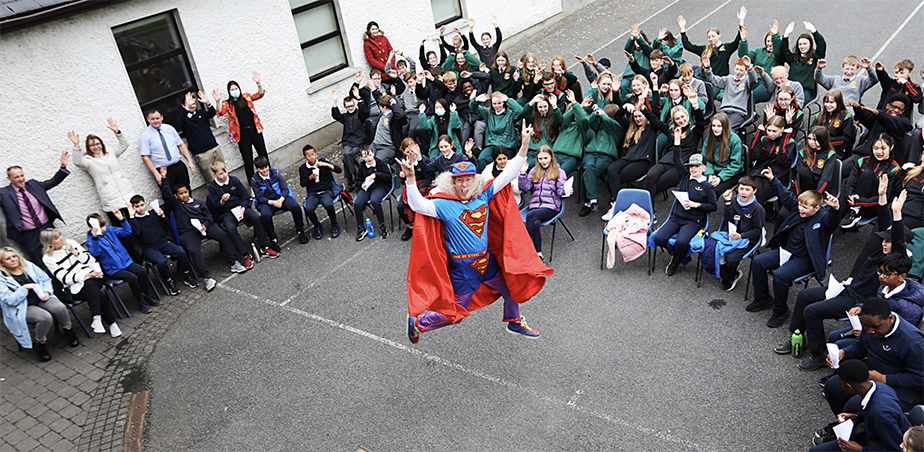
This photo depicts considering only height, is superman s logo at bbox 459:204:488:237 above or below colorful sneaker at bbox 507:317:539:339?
above

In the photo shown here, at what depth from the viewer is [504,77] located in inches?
462

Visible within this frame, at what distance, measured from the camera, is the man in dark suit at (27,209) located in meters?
8.66

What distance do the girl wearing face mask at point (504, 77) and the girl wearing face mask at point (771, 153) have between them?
4.51 meters

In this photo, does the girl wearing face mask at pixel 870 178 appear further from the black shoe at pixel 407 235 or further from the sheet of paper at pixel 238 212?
the sheet of paper at pixel 238 212

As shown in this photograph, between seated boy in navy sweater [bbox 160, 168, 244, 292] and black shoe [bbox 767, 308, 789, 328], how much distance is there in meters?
6.85

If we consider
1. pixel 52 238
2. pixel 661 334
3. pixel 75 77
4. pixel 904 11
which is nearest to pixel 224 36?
pixel 75 77

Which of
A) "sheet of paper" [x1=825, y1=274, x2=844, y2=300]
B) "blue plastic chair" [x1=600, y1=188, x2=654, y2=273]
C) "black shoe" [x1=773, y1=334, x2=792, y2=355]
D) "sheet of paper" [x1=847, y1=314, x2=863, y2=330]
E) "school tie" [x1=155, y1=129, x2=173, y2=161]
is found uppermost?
"school tie" [x1=155, y1=129, x2=173, y2=161]

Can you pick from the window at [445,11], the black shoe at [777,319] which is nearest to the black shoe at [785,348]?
the black shoe at [777,319]

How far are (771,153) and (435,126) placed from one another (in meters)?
Result: 4.73

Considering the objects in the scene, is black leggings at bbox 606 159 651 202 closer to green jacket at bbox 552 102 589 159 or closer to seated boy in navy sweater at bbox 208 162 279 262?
green jacket at bbox 552 102 589 159

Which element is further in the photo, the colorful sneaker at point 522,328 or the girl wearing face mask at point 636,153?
the girl wearing face mask at point 636,153

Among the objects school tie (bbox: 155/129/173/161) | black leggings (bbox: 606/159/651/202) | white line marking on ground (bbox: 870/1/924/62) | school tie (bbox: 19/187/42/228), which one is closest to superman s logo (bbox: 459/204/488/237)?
black leggings (bbox: 606/159/651/202)

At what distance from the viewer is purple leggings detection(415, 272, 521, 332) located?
6.20 meters

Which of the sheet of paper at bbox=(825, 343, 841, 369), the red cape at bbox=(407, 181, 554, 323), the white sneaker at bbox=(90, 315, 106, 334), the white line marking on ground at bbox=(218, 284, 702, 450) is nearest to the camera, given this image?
the sheet of paper at bbox=(825, 343, 841, 369)
